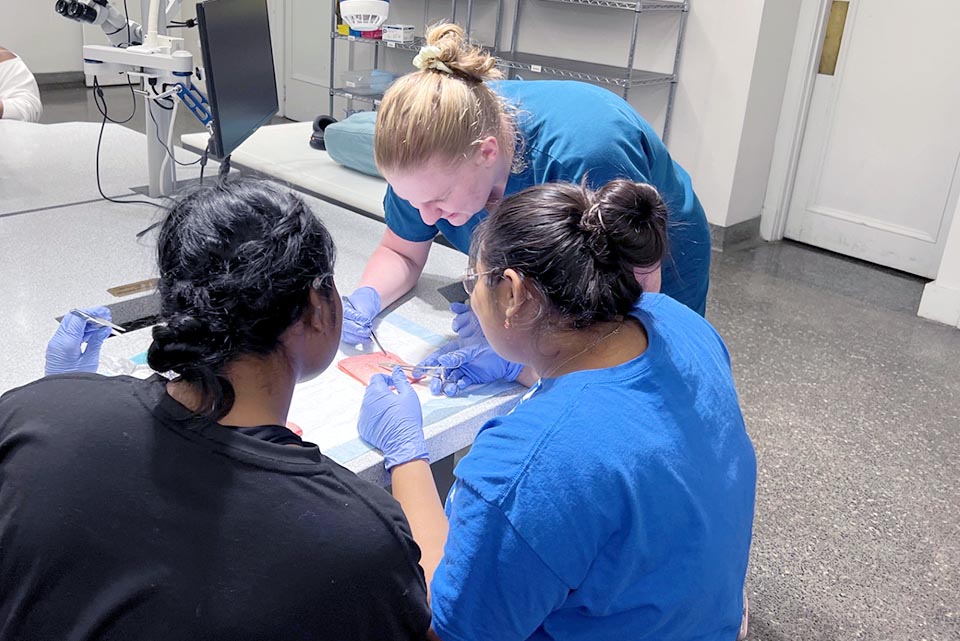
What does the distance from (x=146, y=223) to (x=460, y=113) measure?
998 mm

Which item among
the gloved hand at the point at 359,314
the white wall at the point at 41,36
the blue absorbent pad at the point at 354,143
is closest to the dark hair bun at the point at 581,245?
the gloved hand at the point at 359,314

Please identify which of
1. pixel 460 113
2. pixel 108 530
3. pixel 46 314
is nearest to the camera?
pixel 108 530

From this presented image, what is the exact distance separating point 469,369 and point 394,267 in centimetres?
36

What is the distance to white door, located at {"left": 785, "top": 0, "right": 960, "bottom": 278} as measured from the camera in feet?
11.3

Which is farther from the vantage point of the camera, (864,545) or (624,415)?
(864,545)

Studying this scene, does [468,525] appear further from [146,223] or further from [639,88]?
[639,88]

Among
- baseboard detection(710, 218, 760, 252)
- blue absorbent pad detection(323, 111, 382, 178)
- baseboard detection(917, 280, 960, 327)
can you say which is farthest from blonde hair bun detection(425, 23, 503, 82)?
baseboard detection(710, 218, 760, 252)

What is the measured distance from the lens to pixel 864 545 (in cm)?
197

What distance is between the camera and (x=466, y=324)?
1462mm

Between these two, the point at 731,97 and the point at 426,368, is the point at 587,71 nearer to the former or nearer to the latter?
the point at 731,97

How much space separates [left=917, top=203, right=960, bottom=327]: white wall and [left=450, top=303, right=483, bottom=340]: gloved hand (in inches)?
96.8

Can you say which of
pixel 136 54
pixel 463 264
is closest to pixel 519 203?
pixel 463 264

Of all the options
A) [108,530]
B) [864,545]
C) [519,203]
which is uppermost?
[519,203]

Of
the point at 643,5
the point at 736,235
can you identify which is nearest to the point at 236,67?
the point at 643,5
